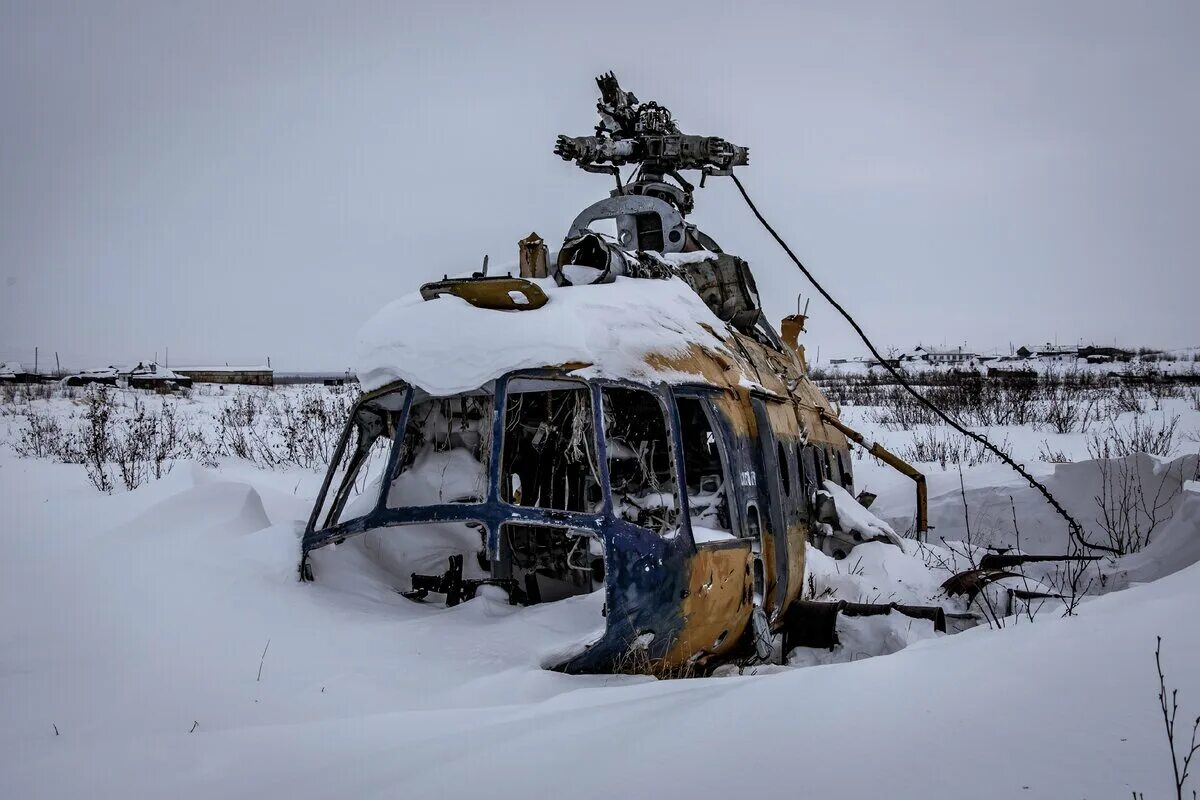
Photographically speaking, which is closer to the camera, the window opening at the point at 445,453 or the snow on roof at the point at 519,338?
the snow on roof at the point at 519,338

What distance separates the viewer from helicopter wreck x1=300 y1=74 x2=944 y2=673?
12.7 feet

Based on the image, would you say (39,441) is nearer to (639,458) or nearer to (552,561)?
(552,561)

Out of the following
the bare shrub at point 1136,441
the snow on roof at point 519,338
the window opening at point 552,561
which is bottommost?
the window opening at point 552,561

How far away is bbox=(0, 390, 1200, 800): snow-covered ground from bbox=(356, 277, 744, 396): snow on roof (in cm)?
143

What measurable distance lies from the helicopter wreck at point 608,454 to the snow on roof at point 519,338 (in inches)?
0.6

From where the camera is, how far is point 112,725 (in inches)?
110

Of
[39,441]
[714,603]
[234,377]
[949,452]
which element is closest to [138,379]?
[234,377]

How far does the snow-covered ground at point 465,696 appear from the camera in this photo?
2.00 meters

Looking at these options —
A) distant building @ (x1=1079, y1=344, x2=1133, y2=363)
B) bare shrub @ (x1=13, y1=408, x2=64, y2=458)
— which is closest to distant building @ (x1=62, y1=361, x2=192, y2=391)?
bare shrub @ (x1=13, y1=408, x2=64, y2=458)

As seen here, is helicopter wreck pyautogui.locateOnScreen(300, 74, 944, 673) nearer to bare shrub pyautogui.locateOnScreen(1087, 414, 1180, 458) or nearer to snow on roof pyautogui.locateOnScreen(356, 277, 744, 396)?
snow on roof pyautogui.locateOnScreen(356, 277, 744, 396)

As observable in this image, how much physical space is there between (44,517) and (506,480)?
4242mm

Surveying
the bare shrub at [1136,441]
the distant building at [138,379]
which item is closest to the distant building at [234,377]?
the distant building at [138,379]

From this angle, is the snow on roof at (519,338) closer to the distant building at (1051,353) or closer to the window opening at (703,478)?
the window opening at (703,478)

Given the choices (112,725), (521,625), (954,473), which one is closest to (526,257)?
(521,625)
